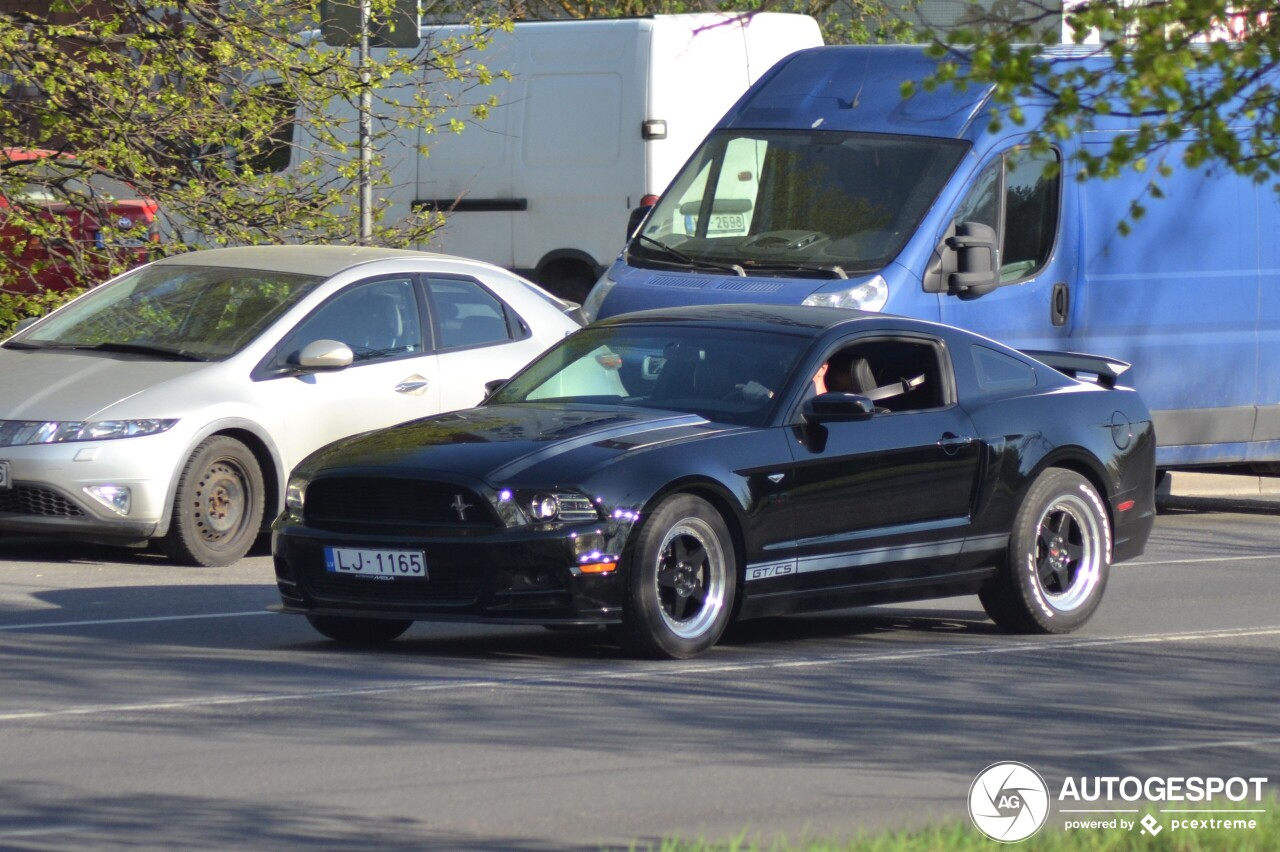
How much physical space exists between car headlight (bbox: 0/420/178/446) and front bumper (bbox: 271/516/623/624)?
122 inches

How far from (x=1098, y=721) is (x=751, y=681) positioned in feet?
4.45

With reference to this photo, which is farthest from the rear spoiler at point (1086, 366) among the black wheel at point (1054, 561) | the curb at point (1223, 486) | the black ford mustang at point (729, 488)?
the curb at point (1223, 486)

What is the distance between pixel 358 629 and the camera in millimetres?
9344

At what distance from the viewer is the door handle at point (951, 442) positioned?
9.75 metres

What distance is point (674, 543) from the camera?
8.74m

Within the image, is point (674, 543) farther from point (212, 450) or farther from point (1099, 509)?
point (212, 450)

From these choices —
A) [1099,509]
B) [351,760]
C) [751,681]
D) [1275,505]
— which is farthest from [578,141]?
[351,760]

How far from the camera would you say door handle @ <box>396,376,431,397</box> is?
12.6m

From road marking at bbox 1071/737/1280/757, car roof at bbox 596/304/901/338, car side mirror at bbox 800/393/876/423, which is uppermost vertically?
car roof at bbox 596/304/901/338

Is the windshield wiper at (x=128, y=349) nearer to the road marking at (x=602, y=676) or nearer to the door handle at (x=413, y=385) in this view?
the door handle at (x=413, y=385)

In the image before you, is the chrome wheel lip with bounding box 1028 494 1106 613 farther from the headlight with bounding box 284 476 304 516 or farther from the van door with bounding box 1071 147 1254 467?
the van door with bounding box 1071 147 1254 467

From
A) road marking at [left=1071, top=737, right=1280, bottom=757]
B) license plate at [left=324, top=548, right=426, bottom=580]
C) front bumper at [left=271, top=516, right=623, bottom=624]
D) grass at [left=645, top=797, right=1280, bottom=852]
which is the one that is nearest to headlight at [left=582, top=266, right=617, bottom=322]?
license plate at [left=324, top=548, right=426, bottom=580]

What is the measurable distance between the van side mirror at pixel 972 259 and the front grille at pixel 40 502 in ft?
18.3

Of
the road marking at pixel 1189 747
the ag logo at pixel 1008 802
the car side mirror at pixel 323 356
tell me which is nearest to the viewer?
the ag logo at pixel 1008 802
